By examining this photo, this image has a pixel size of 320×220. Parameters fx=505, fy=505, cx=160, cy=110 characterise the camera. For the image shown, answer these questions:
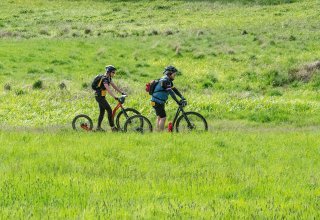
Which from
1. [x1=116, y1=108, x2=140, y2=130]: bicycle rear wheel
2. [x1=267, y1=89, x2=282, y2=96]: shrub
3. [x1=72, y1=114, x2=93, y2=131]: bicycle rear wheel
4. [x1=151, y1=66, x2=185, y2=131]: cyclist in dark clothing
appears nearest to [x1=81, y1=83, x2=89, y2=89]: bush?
[x1=116, y1=108, x2=140, y2=130]: bicycle rear wheel

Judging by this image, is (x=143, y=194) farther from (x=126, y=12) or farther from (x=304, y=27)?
(x=126, y=12)

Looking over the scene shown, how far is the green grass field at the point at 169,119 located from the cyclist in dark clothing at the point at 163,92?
1586 millimetres

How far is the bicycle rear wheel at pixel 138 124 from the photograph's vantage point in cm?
1638

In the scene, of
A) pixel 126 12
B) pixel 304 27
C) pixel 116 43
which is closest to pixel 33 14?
pixel 126 12

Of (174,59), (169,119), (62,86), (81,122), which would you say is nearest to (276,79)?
(174,59)

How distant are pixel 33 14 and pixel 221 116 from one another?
4266 cm

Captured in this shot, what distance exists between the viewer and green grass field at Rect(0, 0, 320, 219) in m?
8.20

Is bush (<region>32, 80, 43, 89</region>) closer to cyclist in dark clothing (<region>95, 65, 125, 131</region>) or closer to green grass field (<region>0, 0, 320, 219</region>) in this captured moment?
green grass field (<region>0, 0, 320, 219</region>)

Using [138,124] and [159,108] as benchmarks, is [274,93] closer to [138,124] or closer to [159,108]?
[159,108]

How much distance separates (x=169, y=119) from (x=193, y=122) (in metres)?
4.46

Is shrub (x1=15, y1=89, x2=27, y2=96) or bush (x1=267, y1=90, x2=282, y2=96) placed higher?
shrub (x1=15, y1=89, x2=27, y2=96)

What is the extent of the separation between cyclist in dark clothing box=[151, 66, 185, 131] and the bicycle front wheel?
0.53 m

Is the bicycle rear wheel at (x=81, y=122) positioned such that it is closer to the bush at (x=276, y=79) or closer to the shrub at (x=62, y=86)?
the shrub at (x=62, y=86)

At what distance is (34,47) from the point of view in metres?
34.5
